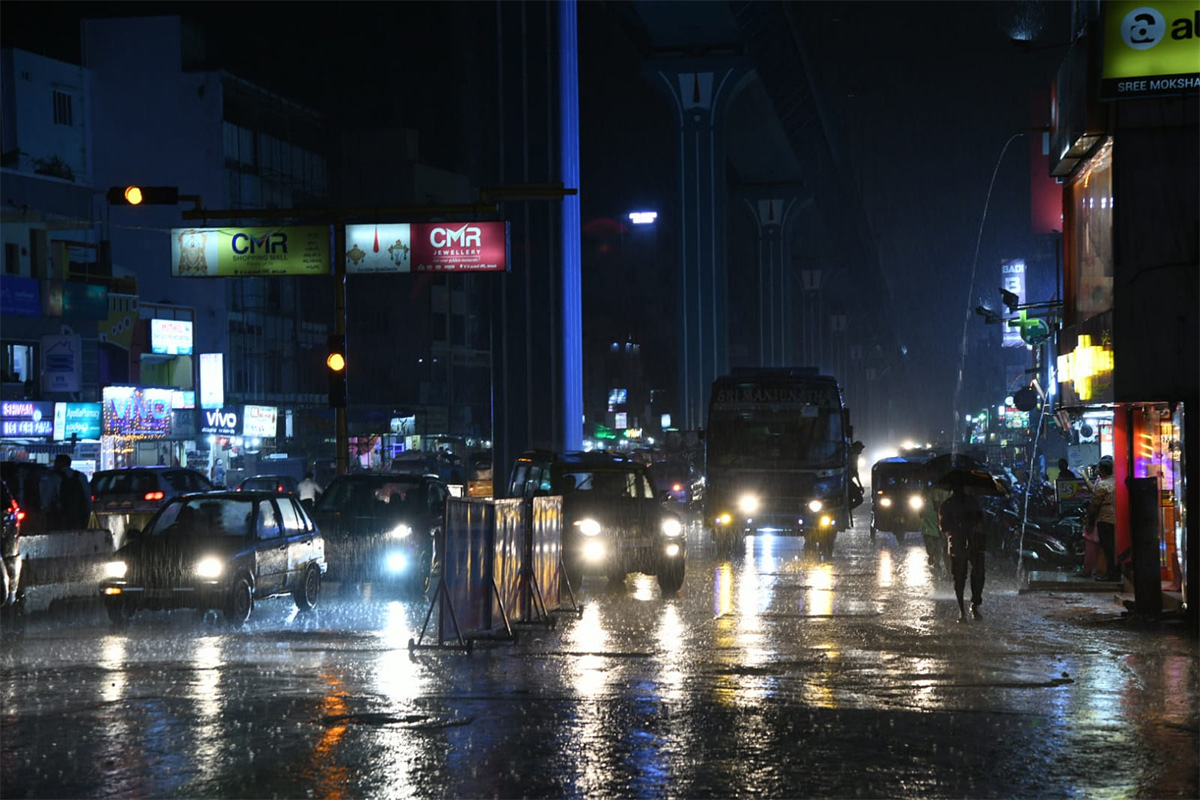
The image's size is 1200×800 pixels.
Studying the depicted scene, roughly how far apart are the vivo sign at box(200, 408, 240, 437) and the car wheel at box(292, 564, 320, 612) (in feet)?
149

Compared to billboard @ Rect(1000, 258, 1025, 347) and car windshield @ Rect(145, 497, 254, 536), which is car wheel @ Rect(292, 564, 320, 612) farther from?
billboard @ Rect(1000, 258, 1025, 347)

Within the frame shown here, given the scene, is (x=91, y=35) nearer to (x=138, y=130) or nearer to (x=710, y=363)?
(x=138, y=130)

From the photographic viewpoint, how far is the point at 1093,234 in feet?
64.7

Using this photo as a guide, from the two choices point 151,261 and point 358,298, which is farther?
point 358,298

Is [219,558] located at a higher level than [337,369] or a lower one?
lower

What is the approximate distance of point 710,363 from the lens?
71.3 meters

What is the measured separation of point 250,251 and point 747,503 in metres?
11.8

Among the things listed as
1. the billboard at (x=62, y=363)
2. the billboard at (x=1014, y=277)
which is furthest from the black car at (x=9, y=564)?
the billboard at (x=1014, y=277)

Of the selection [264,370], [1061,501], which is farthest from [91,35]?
[1061,501]

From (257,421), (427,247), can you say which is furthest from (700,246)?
(427,247)

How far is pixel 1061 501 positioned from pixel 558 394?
1764 cm

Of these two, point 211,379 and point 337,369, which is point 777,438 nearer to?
point 337,369

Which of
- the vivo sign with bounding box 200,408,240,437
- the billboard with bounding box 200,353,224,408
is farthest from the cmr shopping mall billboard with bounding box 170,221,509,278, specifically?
the billboard with bounding box 200,353,224,408

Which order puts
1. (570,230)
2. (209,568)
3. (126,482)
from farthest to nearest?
(570,230), (126,482), (209,568)
